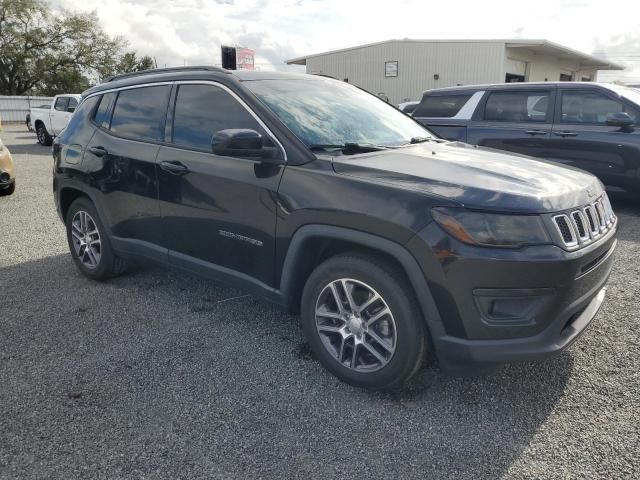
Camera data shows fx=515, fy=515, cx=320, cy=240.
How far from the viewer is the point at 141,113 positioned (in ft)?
13.4

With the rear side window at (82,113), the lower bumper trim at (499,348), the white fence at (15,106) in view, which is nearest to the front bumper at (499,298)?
the lower bumper trim at (499,348)

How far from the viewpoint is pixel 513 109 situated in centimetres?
755

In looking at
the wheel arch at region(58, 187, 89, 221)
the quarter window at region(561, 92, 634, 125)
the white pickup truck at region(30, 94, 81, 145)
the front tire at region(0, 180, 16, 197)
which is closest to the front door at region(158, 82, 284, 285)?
the wheel arch at region(58, 187, 89, 221)

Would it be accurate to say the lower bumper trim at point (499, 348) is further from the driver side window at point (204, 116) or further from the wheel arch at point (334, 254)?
the driver side window at point (204, 116)

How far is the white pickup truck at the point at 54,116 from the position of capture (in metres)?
16.8

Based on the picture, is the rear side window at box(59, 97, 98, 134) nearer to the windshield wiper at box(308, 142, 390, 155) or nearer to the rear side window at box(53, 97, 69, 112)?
the windshield wiper at box(308, 142, 390, 155)

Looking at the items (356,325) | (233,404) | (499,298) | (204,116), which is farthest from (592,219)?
(204,116)

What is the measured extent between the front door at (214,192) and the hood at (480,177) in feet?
1.91

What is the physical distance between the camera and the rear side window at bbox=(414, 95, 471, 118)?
8089mm

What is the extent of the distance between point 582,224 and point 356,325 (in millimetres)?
1284

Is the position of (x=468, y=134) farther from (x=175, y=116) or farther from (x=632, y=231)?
(x=175, y=116)

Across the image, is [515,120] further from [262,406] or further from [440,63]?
[440,63]

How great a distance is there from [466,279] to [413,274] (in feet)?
0.86

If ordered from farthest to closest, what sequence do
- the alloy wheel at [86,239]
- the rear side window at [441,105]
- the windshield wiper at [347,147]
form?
the rear side window at [441,105], the alloy wheel at [86,239], the windshield wiper at [347,147]
